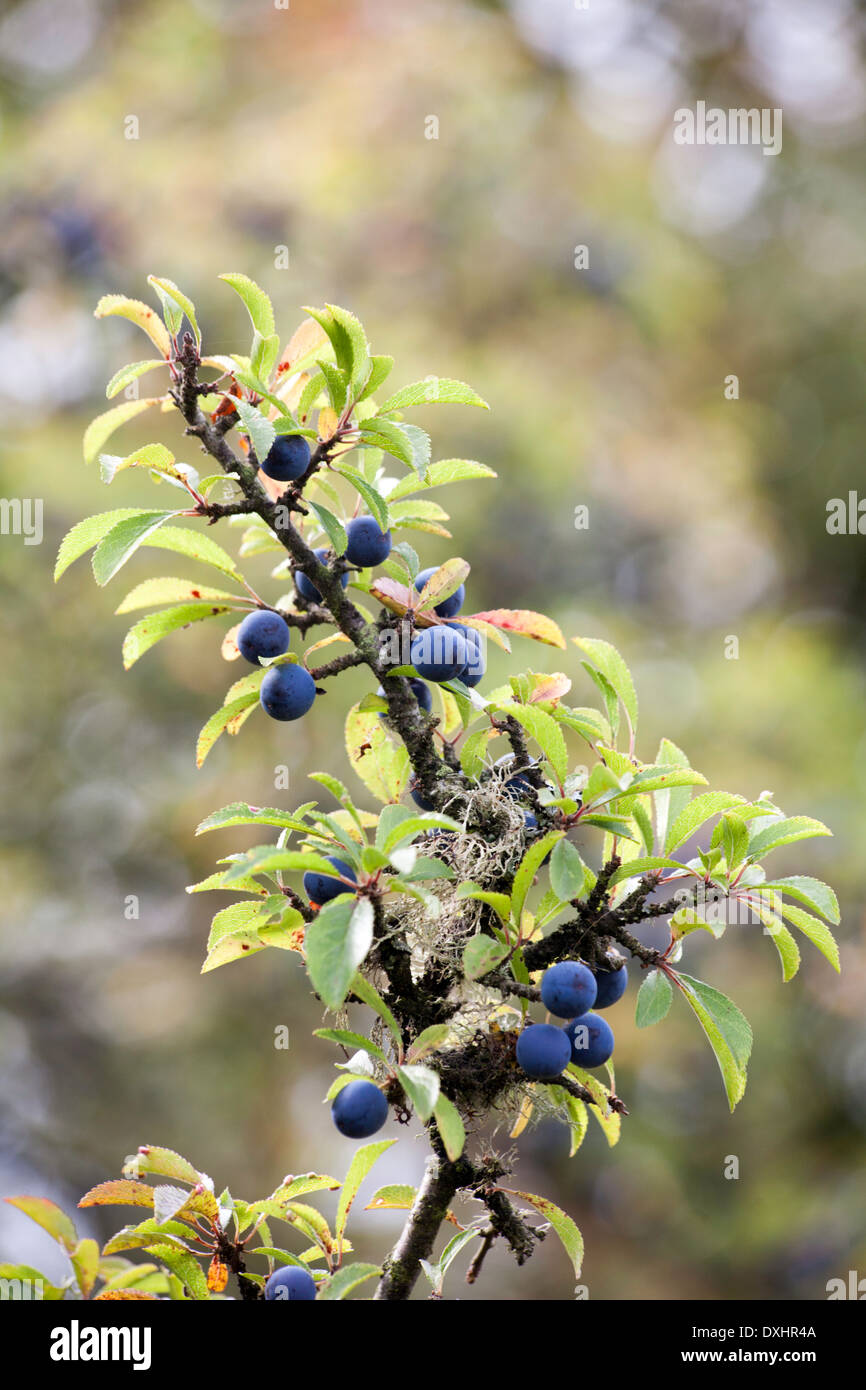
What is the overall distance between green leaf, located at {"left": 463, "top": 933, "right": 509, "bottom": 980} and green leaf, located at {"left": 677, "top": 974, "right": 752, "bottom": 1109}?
17 centimetres

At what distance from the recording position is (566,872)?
2.72ft

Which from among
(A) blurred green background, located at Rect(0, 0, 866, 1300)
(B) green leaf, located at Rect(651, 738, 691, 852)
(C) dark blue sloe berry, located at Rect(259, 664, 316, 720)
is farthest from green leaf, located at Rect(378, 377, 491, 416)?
(A) blurred green background, located at Rect(0, 0, 866, 1300)

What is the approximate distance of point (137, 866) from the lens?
372cm

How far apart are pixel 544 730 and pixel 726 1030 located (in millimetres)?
277

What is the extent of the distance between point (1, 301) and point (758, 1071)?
12.3 feet

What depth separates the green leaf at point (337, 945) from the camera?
0.71 meters

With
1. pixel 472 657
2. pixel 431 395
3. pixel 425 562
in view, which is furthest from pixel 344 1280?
pixel 425 562

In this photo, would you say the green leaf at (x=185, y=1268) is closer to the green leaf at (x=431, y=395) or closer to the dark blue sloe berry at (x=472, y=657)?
the dark blue sloe berry at (x=472, y=657)

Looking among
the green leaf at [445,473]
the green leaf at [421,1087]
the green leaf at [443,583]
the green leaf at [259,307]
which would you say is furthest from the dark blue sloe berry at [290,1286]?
the green leaf at [259,307]

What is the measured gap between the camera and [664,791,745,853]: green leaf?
875 millimetres

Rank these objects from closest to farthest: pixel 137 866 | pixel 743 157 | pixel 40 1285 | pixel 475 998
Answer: pixel 40 1285 → pixel 475 998 → pixel 137 866 → pixel 743 157

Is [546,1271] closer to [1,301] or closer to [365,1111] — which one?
[365,1111]

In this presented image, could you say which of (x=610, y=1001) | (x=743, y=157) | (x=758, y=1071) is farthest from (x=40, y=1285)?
(x=743, y=157)

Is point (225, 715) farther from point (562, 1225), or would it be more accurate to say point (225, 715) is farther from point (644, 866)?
point (562, 1225)
